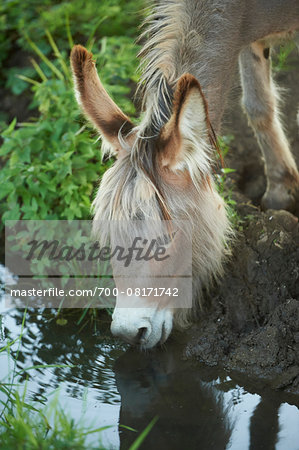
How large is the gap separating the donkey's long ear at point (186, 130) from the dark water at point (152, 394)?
1.27 m

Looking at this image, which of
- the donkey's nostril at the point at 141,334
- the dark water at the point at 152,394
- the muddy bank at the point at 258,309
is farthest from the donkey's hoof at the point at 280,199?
the donkey's nostril at the point at 141,334

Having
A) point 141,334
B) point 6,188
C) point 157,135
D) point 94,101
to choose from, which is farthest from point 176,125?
Answer: point 6,188

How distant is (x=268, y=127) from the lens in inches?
179

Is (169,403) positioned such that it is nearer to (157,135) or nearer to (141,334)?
(141,334)

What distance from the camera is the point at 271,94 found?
14.9ft

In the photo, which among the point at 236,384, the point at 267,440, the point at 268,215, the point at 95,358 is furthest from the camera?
the point at 268,215

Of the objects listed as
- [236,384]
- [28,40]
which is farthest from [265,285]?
[28,40]

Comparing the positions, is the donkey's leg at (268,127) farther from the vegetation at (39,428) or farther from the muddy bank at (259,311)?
the vegetation at (39,428)

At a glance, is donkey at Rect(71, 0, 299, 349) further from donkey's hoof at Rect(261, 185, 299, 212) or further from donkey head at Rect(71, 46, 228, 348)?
donkey's hoof at Rect(261, 185, 299, 212)

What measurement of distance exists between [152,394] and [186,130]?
152 cm

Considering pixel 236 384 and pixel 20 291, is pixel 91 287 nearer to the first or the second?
pixel 20 291

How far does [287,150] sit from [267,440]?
8.10 feet

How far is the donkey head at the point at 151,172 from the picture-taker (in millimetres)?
2982

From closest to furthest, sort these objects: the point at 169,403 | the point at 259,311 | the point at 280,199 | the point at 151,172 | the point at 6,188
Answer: the point at 151,172 < the point at 169,403 < the point at 259,311 < the point at 6,188 < the point at 280,199
